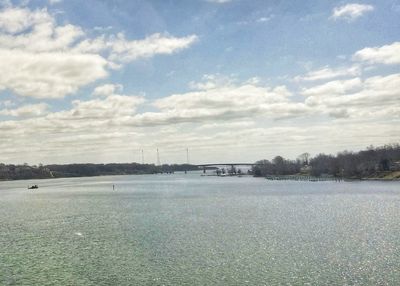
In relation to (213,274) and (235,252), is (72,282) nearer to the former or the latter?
(213,274)

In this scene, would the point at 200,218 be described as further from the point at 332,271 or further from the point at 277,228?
the point at 332,271

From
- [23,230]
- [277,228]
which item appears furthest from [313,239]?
[23,230]

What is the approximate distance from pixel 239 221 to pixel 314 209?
26.8 m

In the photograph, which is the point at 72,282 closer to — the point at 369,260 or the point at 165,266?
the point at 165,266

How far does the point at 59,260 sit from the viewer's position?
5241 cm

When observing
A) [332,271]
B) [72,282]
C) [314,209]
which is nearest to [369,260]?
[332,271]

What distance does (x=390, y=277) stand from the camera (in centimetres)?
4109

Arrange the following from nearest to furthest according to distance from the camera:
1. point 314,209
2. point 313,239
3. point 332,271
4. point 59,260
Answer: point 332,271
point 59,260
point 313,239
point 314,209

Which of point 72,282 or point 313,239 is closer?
point 72,282

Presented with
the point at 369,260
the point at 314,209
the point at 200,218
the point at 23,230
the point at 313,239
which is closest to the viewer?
the point at 369,260

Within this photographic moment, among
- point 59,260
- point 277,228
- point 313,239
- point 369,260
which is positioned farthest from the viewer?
point 277,228

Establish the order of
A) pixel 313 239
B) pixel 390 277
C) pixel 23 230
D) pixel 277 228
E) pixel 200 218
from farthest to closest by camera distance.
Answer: pixel 200 218
pixel 23 230
pixel 277 228
pixel 313 239
pixel 390 277

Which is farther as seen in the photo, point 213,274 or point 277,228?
point 277,228

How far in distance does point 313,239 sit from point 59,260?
33.5 meters
